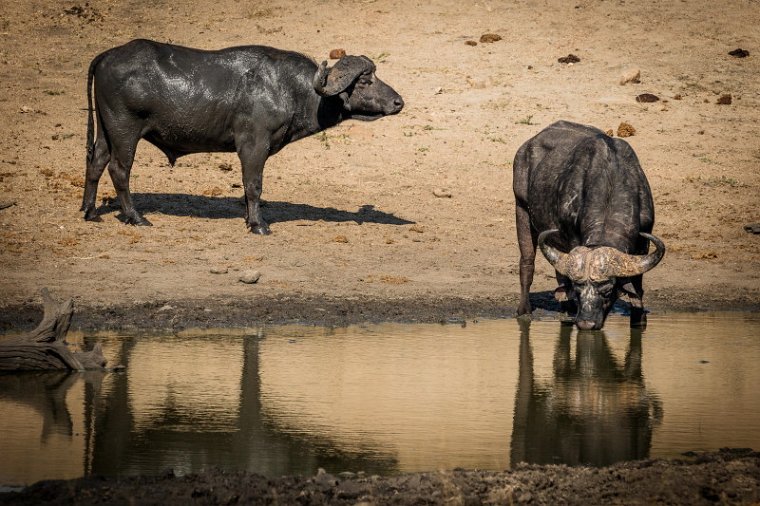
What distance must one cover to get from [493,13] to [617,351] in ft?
48.2

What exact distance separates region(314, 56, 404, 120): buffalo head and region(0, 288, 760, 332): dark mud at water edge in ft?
11.5

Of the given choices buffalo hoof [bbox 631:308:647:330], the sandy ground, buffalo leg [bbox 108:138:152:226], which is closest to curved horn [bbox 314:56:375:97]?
the sandy ground

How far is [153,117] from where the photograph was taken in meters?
14.8

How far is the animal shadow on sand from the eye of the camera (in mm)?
15922

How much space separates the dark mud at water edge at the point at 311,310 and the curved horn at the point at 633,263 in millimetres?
2021

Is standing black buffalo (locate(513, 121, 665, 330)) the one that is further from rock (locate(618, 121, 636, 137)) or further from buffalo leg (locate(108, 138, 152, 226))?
rock (locate(618, 121, 636, 137))

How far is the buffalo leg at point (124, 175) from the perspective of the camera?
1476cm

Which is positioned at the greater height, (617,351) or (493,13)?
(493,13)

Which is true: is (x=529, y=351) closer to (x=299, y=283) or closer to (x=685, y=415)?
(x=685, y=415)

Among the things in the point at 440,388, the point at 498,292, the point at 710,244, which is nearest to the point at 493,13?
the point at 710,244

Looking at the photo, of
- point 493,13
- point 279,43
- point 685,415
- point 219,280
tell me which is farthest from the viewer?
point 493,13

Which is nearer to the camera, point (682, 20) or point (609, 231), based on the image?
point (609, 231)

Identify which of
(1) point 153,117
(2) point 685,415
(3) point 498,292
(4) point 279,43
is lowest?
(2) point 685,415

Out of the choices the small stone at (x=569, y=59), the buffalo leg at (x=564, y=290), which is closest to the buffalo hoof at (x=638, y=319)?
the buffalo leg at (x=564, y=290)
